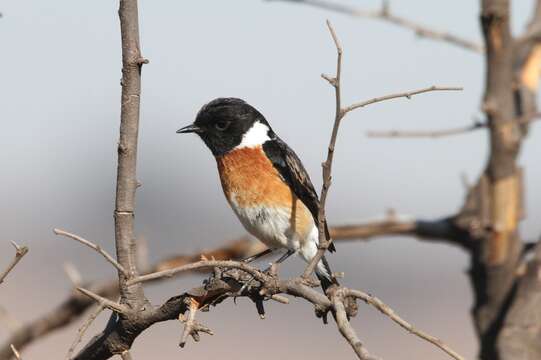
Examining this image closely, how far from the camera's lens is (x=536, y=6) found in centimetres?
→ 584

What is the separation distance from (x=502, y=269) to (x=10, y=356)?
8.24ft

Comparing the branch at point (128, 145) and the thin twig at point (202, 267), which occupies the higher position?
the branch at point (128, 145)

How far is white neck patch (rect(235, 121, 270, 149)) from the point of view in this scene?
18.6 feet

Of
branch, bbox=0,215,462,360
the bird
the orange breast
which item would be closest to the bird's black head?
the bird

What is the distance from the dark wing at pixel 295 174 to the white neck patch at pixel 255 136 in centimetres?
11

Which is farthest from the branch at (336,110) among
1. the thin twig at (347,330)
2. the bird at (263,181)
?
the bird at (263,181)

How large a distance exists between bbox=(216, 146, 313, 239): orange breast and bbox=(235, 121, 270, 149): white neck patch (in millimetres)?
94

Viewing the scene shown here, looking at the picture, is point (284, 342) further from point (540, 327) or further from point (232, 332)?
point (540, 327)

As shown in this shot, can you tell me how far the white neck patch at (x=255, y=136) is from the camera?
223 inches

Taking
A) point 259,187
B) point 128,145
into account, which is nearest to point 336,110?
point 128,145

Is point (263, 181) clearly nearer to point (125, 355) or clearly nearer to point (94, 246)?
point (125, 355)

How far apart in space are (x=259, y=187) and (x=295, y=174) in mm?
196

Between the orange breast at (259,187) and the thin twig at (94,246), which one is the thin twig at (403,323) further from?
the orange breast at (259,187)

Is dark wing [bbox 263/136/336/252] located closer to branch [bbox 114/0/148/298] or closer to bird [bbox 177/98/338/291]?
bird [bbox 177/98/338/291]
